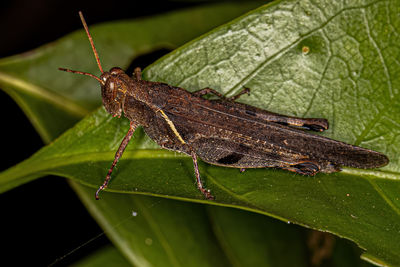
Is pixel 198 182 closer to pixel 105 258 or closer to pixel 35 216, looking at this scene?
pixel 105 258

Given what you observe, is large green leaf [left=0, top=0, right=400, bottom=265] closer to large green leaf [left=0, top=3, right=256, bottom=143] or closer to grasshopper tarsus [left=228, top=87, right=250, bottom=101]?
grasshopper tarsus [left=228, top=87, right=250, bottom=101]

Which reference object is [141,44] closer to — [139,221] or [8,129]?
[8,129]

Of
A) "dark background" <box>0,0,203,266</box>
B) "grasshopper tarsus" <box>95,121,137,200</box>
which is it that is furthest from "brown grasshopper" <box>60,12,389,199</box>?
"dark background" <box>0,0,203,266</box>

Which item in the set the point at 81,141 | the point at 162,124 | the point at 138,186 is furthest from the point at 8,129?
the point at 138,186

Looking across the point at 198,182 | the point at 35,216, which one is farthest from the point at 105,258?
the point at 198,182

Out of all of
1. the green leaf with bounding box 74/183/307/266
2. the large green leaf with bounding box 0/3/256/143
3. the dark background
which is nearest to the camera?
the green leaf with bounding box 74/183/307/266

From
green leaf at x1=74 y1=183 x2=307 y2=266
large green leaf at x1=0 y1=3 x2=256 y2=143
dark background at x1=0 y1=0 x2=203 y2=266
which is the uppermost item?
large green leaf at x1=0 y1=3 x2=256 y2=143
